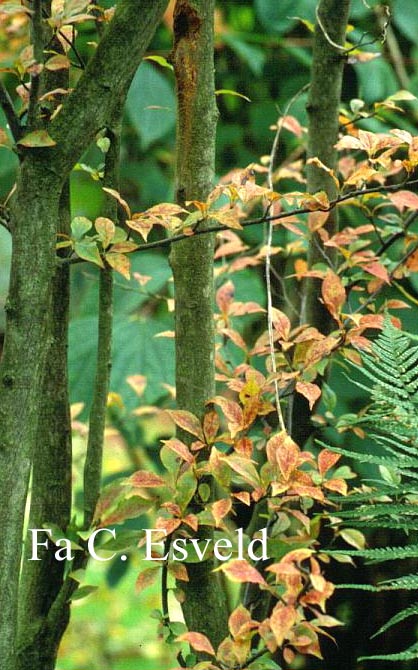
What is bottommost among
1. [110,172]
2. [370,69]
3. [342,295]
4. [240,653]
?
[240,653]

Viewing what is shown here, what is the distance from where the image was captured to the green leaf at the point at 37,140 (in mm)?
875

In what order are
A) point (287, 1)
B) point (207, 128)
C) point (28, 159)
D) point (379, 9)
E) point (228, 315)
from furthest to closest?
point (379, 9) → point (287, 1) → point (228, 315) → point (207, 128) → point (28, 159)

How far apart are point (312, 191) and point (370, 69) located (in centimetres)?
97

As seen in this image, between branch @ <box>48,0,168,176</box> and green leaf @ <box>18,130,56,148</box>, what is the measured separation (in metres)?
0.03

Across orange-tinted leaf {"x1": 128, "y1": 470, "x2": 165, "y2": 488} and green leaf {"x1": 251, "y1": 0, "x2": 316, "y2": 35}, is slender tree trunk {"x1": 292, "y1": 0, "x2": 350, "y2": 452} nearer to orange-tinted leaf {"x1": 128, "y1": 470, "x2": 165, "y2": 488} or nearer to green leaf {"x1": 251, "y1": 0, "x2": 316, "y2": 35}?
orange-tinted leaf {"x1": 128, "y1": 470, "x2": 165, "y2": 488}

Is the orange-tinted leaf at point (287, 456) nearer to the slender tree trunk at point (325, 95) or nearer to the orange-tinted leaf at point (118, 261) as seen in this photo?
the orange-tinted leaf at point (118, 261)

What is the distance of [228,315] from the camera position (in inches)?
53.8

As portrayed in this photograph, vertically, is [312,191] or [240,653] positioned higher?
[312,191]

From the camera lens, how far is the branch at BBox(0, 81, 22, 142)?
891 millimetres

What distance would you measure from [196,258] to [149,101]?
1.10 m

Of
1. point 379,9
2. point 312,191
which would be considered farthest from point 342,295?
point 379,9

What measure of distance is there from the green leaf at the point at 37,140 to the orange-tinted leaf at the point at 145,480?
0.38 m

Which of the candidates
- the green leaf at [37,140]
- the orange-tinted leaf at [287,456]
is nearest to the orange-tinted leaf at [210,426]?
the orange-tinted leaf at [287,456]

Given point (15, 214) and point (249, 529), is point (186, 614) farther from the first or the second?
point (15, 214)
